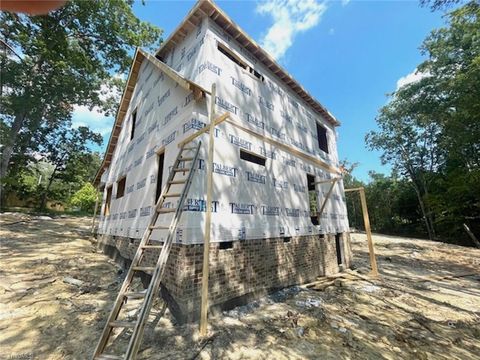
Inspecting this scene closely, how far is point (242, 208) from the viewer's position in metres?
6.22

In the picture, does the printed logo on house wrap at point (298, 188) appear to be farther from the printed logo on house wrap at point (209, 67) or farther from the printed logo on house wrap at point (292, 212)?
the printed logo on house wrap at point (209, 67)

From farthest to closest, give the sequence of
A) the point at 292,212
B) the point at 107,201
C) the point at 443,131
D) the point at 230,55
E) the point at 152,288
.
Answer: the point at 443,131
the point at 107,201
the point at 292,212
the point at 230,55
the point at 152,288

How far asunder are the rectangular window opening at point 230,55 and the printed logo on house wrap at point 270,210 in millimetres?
4809

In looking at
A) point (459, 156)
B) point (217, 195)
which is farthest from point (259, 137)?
point (459, 156)

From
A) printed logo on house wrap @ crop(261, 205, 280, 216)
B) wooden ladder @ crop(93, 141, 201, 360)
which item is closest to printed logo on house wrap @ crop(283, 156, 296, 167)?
printed logo on house wrap @ crop(261, 205, 280, 216)

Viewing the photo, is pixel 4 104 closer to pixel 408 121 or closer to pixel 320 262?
pixel 320 262

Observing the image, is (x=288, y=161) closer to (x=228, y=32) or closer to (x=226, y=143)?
(x=226, y=143)

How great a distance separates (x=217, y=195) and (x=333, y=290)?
508 centimetres

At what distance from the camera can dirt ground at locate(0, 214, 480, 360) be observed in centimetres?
396

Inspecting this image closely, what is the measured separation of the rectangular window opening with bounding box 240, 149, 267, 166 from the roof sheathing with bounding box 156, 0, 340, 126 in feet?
12.7

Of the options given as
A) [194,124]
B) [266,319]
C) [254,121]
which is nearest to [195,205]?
[194,124]

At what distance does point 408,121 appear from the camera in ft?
90.3

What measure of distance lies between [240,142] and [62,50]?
49.2 ft

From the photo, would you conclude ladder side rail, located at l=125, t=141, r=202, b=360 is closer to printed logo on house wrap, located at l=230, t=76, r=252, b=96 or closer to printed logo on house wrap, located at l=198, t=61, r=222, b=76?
printed logo on house wrap, located at l=198, t=61, r=222, b=76
